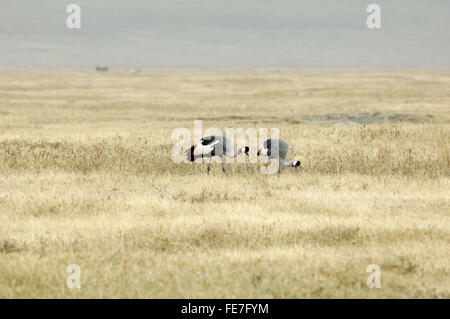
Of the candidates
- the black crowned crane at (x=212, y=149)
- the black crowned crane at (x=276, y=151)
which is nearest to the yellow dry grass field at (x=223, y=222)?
the black crowned crane at (x=276, y=151)

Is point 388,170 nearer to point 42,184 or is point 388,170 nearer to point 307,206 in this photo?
point 307,206

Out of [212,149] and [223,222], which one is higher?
[212,149]

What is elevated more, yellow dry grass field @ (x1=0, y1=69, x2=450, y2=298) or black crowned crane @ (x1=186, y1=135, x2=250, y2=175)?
black crowned crane @ (x1=186, y1=135, x2=250, y2=175)

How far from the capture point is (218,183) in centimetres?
1458

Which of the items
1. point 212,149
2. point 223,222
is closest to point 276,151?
point 212,149

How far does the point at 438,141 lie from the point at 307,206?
35.8ft

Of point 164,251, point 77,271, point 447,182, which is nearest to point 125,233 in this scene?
point 164,251
